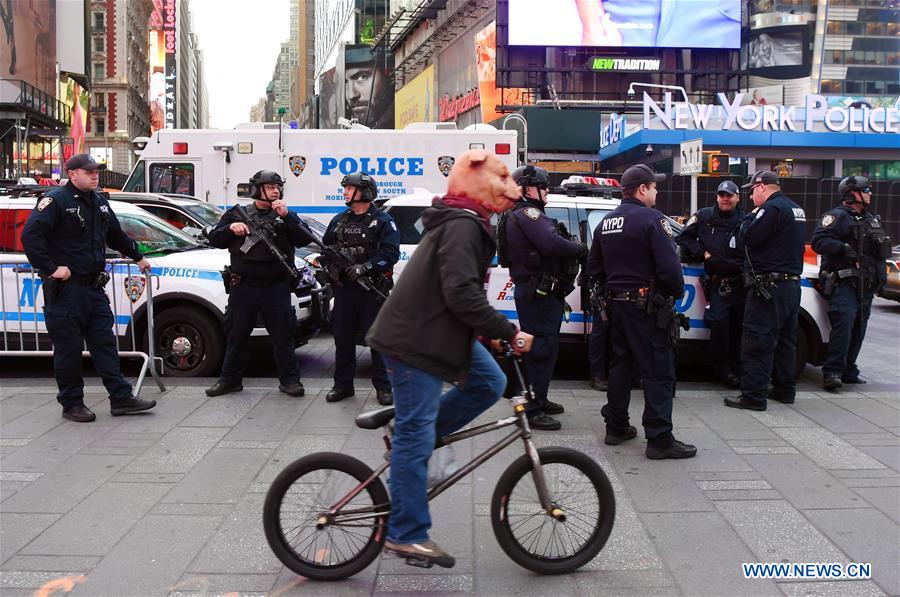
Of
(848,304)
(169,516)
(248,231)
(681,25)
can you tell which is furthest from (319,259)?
(681,25)

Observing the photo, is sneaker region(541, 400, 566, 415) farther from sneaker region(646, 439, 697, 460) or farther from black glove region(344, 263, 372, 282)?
black glove region(344, 263, 372, 282)

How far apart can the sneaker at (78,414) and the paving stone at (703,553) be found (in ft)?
13.9

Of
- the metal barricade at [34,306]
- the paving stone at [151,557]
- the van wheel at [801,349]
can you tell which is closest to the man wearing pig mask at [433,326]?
the paving stone at [151,557]

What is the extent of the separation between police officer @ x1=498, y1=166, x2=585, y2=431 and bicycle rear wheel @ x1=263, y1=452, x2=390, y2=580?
2552 mm

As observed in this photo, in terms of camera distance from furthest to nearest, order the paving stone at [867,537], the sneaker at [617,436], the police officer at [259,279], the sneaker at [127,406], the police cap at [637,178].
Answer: the police officer at [259,279] < the sneaker at [127,406] < the sneaker at [617,436] < the police cap at [637,178] < the paving stone at [867,537]

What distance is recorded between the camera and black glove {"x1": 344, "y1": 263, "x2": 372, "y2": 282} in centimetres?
687

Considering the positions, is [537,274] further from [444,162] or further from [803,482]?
[444,162]

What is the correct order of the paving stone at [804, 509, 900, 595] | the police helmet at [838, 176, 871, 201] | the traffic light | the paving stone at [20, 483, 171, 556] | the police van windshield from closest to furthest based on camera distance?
the paving stone at [804, 509, 900, 595] → the paving stone at [20, 483, 171, 556] → the police helmet at [838, 176, 871, 201] → the police van windshield → the traffic light

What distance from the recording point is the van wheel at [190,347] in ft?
26.2

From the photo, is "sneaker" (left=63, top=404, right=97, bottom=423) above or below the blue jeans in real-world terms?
below

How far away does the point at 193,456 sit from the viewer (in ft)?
18.5

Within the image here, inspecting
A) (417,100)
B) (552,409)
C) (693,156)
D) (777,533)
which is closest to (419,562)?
(777,533)

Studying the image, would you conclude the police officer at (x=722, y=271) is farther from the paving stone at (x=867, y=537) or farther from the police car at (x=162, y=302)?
the police car at (x=162, y=302)

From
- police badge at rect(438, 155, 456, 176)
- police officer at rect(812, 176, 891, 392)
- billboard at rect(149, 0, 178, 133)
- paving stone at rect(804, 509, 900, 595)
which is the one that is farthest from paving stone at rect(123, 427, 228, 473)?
billboard at rect(149, 0, 178, 133)
